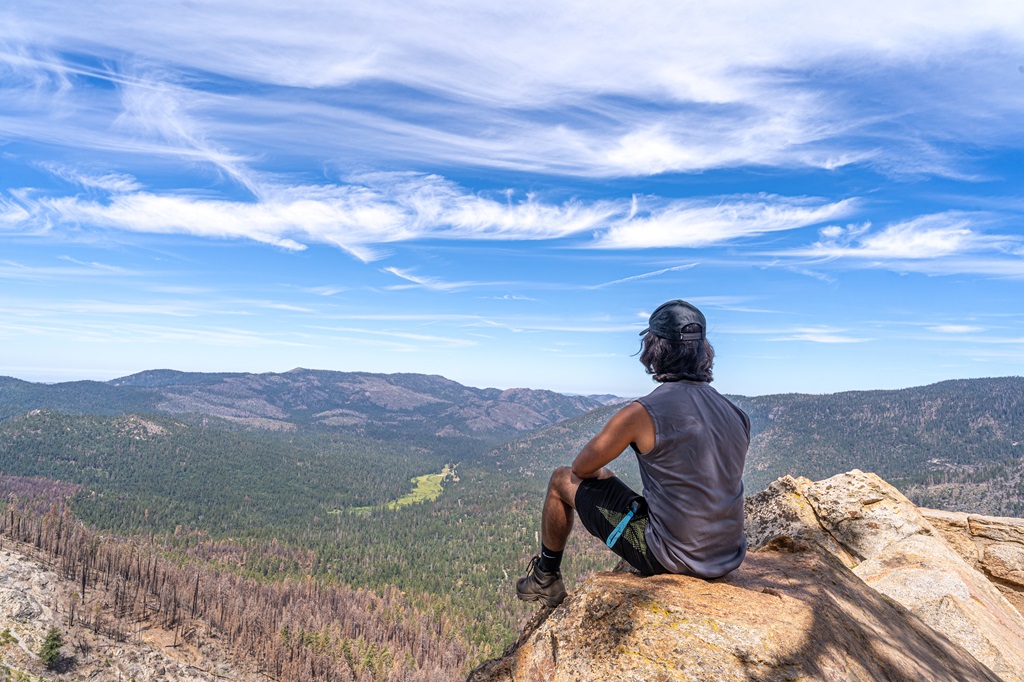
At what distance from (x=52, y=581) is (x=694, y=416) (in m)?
130

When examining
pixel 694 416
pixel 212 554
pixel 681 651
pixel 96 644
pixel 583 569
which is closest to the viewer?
pixel 681 651

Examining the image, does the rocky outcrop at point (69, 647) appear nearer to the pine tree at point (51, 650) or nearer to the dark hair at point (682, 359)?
the pine tree at point (51, 650)

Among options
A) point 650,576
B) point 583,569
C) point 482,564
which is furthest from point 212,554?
point 650,576

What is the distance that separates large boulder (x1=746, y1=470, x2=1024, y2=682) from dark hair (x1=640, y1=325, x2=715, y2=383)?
5.74 meters

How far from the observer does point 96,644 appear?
8838cm

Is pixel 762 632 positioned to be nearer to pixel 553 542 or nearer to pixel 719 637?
pixel 719 637

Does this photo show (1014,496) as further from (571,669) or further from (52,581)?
(52,581)

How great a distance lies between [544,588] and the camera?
23.7 feet

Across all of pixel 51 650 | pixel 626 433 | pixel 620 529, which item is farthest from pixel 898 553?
pixel 51 650

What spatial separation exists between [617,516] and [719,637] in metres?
1.74

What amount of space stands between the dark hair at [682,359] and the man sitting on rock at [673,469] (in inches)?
0.5

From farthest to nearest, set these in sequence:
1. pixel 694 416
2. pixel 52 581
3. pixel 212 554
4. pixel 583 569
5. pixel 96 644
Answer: pixel 212 554 < pixel 583 569 < pixel 52 581 < pixel 96 644 < pixel 694 416

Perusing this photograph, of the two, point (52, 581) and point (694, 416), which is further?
point (52, 581)

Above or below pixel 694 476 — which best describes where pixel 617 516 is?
below
